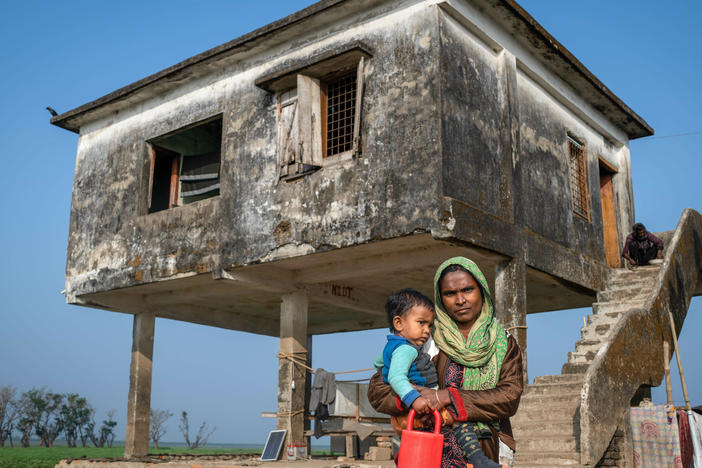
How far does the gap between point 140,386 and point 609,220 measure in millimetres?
10324

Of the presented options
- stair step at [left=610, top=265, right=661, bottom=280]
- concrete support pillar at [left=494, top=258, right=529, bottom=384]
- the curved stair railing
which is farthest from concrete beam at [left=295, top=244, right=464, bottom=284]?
stair step at [left=610, top=265, right=661, bottom=280]

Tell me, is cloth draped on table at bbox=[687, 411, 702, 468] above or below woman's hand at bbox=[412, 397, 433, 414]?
below

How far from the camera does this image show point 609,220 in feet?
48.5

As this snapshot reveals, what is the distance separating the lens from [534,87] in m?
12.0

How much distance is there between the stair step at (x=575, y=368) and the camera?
9977 millimetres

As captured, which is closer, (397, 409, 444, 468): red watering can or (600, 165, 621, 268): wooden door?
(397, 409, 444, 468): red watering can

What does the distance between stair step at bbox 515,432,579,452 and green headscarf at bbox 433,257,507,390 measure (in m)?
5.77

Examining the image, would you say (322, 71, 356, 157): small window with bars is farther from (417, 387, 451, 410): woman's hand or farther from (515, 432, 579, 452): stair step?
(417, 387, 451, 410): woman's hand

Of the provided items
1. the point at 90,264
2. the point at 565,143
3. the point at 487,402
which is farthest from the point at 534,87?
the point at 487,402

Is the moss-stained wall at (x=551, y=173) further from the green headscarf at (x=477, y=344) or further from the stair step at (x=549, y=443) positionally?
the green headscarf at (x=477, y=344)

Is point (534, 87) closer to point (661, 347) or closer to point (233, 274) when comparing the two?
point (661, 347)

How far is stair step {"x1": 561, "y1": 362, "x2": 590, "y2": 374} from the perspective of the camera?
9977mm

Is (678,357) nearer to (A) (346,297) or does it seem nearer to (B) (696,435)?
(B) (696,435)

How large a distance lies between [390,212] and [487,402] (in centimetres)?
644
